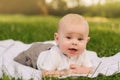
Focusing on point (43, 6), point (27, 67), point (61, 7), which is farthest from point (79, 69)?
point (43, 6)

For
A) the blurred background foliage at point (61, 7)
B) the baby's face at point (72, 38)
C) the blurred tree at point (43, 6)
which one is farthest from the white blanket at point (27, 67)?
the blurred tree at point (43, 6)

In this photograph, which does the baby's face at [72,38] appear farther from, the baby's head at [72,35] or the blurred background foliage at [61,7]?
the blurred background foliage at [61,7]

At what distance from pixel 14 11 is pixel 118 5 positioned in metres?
4.61

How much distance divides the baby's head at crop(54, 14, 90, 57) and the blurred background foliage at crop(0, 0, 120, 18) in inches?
531

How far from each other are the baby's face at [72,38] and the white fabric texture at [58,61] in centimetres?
11

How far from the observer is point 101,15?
20578 mm

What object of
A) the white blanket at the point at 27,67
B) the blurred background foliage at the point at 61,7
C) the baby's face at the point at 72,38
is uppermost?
the baby's face at the point at 72,38

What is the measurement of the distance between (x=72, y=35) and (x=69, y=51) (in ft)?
0.68

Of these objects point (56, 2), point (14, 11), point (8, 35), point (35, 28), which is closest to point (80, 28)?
point (8, 35)

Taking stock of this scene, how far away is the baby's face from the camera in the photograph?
5.76 metres

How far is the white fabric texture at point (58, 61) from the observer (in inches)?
231

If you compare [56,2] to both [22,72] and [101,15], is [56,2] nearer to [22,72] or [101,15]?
[101,15]

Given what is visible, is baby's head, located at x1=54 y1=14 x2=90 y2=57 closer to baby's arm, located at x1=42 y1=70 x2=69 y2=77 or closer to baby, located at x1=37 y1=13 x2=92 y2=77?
baby, located at x1=37 y1=13 x2=92 y2=77

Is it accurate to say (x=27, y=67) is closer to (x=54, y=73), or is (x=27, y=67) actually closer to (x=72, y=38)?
(x=54, y=73)
